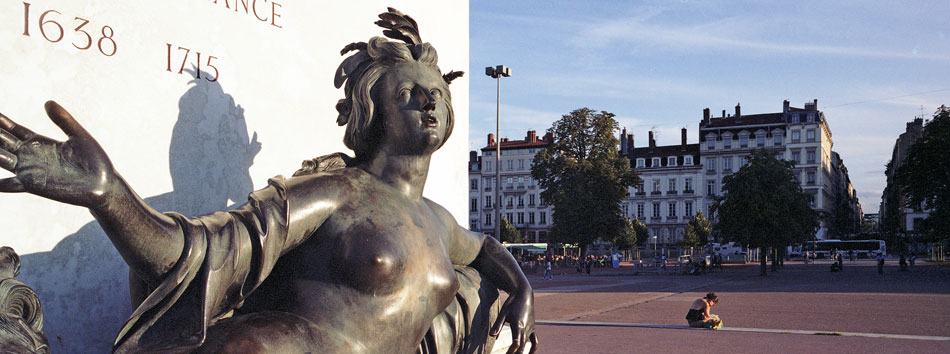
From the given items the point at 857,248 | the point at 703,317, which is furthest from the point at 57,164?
the point at 857,248

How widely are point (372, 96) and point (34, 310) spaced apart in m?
1.07

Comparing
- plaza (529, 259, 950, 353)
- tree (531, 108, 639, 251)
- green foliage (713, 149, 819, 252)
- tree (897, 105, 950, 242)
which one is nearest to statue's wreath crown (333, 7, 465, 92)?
plaza (529, 259, 950, 353)

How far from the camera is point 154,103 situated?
274 centimetres

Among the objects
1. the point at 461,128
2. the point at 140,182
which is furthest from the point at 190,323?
the point at 461,128

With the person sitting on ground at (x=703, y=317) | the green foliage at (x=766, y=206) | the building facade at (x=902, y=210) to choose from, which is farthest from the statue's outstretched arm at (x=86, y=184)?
the building facade at (x=902, y=210)

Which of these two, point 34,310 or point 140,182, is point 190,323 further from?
point 140,182

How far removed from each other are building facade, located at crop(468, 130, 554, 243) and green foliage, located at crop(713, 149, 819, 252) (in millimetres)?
56435

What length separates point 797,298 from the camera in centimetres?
2098

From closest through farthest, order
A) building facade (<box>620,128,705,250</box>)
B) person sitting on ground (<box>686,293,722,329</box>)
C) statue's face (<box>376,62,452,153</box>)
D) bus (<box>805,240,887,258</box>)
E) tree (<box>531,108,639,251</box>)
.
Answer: statue's face (<box>376,62,452,153</box>) → person sitting on ground (<box>686,293,722,329</box>) → tree (<box>531,108,639,251</box>) → bus (<box>805,240,887,258</box>) → building facade (<box>620,128,705,250</box>)

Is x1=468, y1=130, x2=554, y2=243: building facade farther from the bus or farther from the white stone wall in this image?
the white stone wall

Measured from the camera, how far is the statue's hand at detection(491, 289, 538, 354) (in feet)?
9.20

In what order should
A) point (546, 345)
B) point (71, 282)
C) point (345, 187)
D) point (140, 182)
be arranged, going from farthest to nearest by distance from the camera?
1. point (546, 345)
2. point (140, 182)
3. point (71, 282)
4. point (345, 187)

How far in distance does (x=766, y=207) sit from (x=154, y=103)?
37.1m

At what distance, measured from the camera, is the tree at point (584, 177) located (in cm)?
4409
